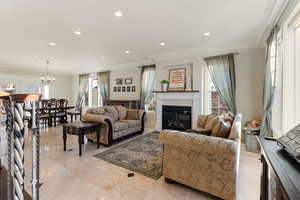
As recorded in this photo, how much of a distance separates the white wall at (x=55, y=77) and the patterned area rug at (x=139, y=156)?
6.37m

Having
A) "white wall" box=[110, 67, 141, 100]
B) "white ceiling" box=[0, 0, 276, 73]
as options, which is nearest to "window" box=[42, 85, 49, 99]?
"white ceiling" box=[0, 0, 276, 73]

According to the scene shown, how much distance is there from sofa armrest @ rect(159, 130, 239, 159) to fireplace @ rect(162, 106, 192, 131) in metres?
2.81

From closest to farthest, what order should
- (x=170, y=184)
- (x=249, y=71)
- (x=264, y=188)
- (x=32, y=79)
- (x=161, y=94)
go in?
1. (x=264, y=188)
2. (x=170, y=184)
3. (x=249, y=71)
4. (x=161, y=94)
5. (x=32, y=79)

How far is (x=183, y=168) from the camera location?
1961 mm

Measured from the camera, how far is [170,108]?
502 cm

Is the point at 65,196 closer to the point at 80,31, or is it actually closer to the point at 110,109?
the point at 110,109

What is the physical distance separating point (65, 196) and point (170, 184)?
4.67 ft

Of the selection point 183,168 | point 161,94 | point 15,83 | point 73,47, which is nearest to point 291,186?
point 183,168

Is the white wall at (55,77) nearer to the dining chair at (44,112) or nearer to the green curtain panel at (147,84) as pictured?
the dining chair at (44,112)

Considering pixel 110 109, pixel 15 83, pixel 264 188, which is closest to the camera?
pixel 264 188

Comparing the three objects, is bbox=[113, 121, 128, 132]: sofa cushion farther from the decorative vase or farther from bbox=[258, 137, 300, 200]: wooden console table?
bbox=[258, 137, 300, 200]: wooden console table

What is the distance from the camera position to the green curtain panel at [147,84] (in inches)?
227

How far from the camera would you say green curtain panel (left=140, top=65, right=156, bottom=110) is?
5.77 metres

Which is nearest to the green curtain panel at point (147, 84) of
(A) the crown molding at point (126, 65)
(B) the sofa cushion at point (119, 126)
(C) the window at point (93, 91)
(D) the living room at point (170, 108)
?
(D) the living room at point (170, 108)
